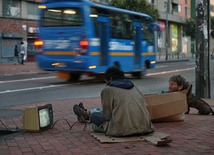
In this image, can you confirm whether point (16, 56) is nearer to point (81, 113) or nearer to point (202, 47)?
point (202, 47)

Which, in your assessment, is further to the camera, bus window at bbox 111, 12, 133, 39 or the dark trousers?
bus window at bbox 111, 12, 133, 39

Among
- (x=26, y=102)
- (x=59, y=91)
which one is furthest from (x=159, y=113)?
(x=59, y=91)

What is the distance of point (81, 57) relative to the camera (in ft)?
52.0

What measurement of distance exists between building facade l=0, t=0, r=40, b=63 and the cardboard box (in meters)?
26.2

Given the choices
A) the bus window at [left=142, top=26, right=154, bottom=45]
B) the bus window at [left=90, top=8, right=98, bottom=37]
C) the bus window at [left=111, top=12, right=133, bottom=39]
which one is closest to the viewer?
the bus window at [left=90, top=8, right=98, bottom=37]

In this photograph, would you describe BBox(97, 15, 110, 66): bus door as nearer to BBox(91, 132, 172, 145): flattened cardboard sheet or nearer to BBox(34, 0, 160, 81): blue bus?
BBox(34, 0, 160, 81): blue bus

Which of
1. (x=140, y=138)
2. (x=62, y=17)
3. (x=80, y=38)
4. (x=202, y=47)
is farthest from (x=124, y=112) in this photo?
(x=62, y=17)

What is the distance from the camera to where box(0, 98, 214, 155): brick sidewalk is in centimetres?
528

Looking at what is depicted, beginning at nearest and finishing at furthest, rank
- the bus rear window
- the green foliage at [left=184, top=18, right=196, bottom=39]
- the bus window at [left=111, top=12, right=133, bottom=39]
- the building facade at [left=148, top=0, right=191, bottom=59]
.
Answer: the bus rear window < the bus window at [left=111, top=12, right=133, bottom=39] < the green foliage at [left=184, top=18, right=196, bottom=39] < the building facade at [left=148, top=0, right=191, bottom=59]

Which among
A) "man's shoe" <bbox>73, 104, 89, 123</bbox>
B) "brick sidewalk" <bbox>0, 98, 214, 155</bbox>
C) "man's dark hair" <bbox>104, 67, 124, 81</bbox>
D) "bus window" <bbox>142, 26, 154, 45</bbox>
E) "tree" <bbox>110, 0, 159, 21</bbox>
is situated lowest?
"brick sidewalk" <bbox>0, 98, 214, 155</bbox>

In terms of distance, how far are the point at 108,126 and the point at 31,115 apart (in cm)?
136

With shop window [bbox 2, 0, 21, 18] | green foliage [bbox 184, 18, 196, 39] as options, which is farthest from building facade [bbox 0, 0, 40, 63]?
green foliage [bbox 184, 18, 196, 39]

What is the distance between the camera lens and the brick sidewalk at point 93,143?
528 cm

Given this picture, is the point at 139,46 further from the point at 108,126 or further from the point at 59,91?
the point at 108,126
